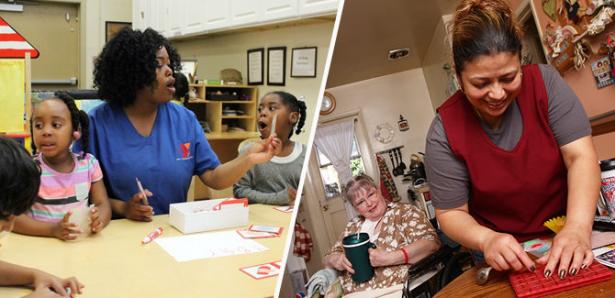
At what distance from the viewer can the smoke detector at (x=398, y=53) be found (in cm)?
56

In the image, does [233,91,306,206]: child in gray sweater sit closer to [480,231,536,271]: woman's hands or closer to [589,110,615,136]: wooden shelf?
[480,231,536,271]: woman's hands

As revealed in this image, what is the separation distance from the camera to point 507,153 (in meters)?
0.51

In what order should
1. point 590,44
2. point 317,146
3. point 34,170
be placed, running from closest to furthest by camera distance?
1. point 34,170
2. point 317,146
3. point 590,44

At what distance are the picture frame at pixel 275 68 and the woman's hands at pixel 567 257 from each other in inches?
12.1

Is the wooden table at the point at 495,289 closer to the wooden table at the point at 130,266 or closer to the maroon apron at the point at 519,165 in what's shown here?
the maroon apron at the point at 519,165

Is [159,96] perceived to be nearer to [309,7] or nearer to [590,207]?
[309,7]

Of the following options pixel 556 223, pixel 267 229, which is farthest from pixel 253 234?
pixel 556 223

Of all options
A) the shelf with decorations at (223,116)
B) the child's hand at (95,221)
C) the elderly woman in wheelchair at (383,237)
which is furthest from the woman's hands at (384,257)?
the child's hand at (95,221)

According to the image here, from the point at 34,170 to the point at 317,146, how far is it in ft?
0.94

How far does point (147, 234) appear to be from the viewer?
414 millimetres

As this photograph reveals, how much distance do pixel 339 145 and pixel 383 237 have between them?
0.13 m

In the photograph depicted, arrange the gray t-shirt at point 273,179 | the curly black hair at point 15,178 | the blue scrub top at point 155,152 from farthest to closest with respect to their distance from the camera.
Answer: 1. the gray t-shirt at point 273,179
2. the blue scrub top at point 155,152
3. the curly black hair at point 15,178

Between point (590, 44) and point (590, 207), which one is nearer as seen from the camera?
point (590, 207)

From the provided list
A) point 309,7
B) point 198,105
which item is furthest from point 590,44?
point 198,105
